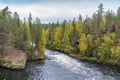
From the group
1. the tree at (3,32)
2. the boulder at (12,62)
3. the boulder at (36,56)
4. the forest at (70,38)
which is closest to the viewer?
the boulder at (12,62)

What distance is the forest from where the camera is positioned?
81.8 m

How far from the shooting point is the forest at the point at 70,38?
268ft

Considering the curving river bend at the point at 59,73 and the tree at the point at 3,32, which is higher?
the tree at the point at 3,32

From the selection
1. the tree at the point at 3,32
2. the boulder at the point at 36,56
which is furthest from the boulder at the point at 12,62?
the boulder at the point at 36,56

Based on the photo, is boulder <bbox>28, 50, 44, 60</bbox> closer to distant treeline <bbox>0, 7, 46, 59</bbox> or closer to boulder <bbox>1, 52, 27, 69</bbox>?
distant treeline <bbox>0, 7, 46, 59</bbox>

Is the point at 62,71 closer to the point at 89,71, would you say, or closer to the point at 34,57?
the point at 89,71

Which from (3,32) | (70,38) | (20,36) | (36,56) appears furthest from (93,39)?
(3,32)

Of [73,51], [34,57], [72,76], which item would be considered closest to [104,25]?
[73,51]

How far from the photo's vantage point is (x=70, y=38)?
122062mm

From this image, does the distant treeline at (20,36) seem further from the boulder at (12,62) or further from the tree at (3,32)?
the boulder at (12,62)

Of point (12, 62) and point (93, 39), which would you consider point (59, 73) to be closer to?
point (12, 62)

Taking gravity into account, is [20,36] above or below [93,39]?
above

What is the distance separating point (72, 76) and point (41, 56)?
31.6m

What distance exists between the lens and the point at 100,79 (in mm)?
61500
